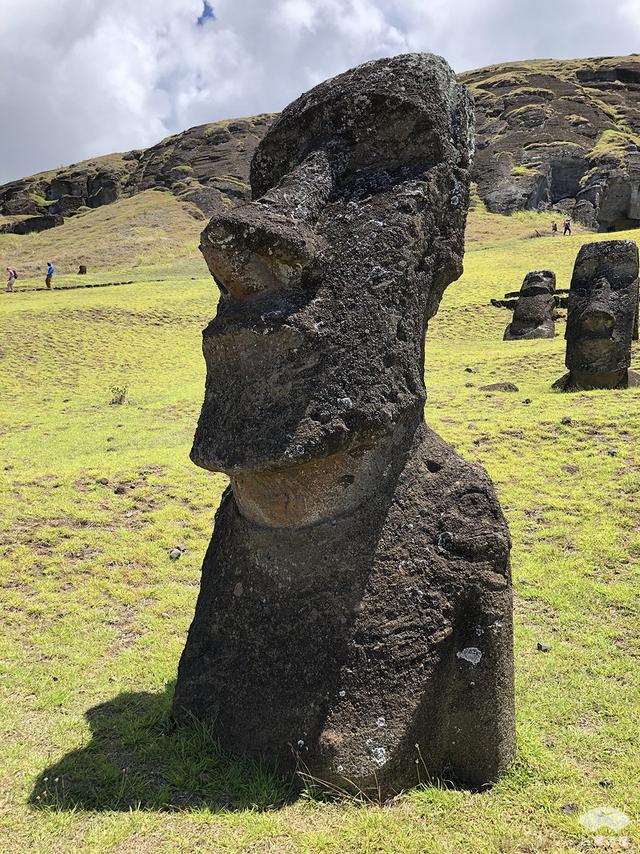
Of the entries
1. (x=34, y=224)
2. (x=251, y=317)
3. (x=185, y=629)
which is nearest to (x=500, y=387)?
(x=185, y=629)

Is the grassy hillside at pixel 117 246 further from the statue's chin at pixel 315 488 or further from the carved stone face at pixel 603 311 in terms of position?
the statue's chin at pixel 315 488

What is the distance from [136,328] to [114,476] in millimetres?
15304

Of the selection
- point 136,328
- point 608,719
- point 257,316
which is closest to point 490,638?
point 608,719

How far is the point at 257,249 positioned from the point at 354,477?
1.09m

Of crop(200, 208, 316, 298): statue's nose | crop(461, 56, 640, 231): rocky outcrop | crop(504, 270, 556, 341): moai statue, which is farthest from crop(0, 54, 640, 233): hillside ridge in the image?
crop(200, 208, 316, 298): statue's nose

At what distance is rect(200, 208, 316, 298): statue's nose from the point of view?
3053 millimetres

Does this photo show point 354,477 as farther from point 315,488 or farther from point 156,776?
point 156,776

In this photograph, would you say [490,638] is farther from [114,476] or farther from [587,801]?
[114,476]

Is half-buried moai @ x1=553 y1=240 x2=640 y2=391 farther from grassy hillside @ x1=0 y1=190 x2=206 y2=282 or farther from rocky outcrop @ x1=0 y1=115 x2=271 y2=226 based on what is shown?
rocky outcrop @ x1=0 y1=115 x2=271 y2=226

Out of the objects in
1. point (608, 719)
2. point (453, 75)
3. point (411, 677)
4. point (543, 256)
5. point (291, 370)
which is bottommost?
point (608, 719)

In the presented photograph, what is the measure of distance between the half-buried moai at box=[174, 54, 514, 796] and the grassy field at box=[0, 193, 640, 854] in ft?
0.86

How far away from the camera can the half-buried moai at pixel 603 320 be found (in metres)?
13.1

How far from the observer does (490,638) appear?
3.25 meters

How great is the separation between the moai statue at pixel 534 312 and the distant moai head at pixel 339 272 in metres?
17.9
